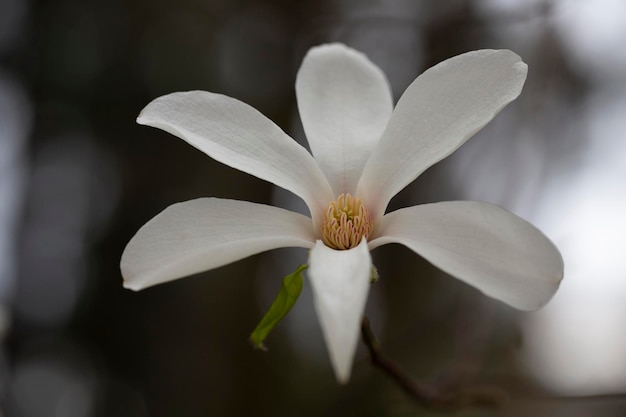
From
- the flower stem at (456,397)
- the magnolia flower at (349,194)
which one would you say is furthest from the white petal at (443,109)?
the flower stem at (456,397)

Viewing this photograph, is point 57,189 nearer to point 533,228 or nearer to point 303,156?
point 303,156

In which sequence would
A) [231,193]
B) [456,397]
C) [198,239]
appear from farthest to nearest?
1. [231,193]
2. [456,397]
3. [198,239]

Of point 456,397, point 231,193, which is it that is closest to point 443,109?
point 456,397

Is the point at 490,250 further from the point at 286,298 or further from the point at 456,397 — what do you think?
the point at 456,397

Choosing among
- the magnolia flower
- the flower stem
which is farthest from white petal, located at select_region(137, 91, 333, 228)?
the flower stem

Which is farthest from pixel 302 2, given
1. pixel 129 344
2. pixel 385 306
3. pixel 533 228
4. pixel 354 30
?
pixel 533 228

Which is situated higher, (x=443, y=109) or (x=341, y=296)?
(x=443, y=109)

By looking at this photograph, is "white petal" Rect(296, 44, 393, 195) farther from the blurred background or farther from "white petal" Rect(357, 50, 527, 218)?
the blurred background
